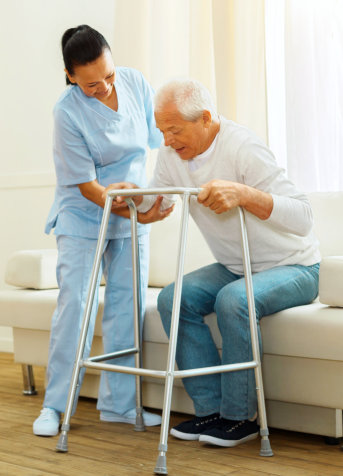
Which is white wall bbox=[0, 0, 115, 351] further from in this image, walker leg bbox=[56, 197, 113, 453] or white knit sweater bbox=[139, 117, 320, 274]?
walker leg bbox=[56, 197, 113, 453]

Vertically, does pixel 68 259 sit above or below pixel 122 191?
below

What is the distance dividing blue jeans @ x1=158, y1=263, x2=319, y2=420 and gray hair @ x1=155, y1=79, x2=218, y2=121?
0.49 meters

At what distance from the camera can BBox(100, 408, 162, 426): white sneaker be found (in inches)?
85.4

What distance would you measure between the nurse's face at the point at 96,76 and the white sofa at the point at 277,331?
713mm

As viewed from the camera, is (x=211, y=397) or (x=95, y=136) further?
(x=95, y=136)

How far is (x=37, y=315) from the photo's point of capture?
2.53 metres

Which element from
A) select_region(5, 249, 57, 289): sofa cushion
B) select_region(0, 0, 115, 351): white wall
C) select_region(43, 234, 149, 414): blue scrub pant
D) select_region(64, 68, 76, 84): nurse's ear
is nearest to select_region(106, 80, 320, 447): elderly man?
select_region(43, 234, 149, 414): blue scrub pant

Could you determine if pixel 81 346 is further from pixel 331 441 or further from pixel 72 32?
pixel 72 32

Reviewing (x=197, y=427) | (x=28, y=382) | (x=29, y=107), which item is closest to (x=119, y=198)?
(x=197, y=427)

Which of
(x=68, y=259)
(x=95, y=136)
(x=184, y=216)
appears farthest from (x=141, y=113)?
(x=184, y=216)

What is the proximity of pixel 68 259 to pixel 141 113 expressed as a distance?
0.54 metres

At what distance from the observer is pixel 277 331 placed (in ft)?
6.23

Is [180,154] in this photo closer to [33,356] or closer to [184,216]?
[184,216]

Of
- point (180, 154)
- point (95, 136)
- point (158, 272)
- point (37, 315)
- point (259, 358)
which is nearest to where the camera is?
point (259, 358)
